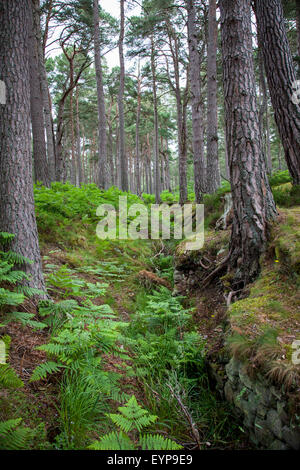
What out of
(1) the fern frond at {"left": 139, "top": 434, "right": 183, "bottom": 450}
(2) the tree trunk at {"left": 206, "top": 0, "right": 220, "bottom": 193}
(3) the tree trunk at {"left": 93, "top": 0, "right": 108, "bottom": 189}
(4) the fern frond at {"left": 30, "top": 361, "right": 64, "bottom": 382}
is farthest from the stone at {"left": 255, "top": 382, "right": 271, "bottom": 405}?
(3) the tree trunk at {"left": 93, "top": 0, "right": 108, "bottom": 189}

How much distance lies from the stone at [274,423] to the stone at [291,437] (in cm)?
4

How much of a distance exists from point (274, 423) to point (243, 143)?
129 inches

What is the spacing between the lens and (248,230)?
3770mm

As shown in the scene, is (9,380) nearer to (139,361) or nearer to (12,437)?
(12,437)

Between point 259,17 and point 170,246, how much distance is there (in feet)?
16.9

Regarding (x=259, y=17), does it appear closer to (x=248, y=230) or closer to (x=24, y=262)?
(x=248, y=230)

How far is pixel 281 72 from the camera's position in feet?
17.1

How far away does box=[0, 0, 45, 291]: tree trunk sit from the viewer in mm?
3352

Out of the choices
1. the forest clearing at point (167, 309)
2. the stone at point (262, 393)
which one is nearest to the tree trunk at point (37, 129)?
the forest clearing at point (167, 309)

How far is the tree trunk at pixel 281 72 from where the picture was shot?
5.13 meters

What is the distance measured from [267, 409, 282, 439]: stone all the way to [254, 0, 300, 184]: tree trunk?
15.0ft

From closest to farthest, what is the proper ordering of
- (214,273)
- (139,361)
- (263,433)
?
1. (263,433)
2. (139,361)
3. (214,273)

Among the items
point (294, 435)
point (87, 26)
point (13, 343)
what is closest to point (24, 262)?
point (13, 343)

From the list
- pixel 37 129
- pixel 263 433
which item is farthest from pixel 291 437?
pixel 37 129
